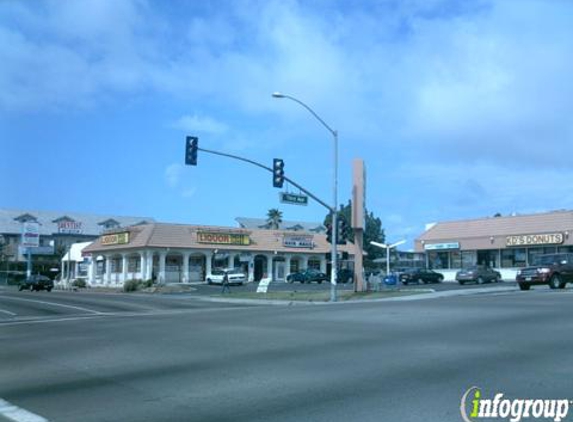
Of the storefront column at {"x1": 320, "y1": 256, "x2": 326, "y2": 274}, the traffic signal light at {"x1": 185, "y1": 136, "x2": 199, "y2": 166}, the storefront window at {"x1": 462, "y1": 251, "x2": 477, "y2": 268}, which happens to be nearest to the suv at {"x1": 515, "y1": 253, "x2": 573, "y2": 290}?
the traffic signal light at {"x1": 185, "y1": 136, "x2": 199, "y2": 166}

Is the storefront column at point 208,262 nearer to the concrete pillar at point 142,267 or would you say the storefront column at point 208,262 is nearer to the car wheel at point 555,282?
the concrete pillar at point 142,267

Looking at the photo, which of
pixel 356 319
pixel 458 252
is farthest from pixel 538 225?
Answer: pixel 356 319

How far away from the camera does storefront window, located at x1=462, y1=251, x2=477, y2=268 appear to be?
60.3 metres

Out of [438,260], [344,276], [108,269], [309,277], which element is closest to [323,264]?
[309,277]

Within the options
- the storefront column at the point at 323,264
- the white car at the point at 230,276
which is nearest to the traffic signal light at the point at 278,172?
the white car at the point at 230,276

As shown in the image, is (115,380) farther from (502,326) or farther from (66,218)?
(66,218)

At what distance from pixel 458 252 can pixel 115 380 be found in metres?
55.0

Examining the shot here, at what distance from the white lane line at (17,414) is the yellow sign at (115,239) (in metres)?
56.1

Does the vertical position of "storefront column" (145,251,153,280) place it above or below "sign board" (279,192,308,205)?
below

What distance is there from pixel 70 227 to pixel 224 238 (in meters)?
41.5

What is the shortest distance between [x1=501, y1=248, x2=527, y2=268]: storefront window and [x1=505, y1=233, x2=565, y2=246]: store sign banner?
0.99 m

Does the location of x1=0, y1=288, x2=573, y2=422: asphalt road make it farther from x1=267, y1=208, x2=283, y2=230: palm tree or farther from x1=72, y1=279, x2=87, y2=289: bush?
x1=267, y1=208, x2=283, y2=230: palm tree

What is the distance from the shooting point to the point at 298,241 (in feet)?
228

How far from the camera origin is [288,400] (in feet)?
26.2
